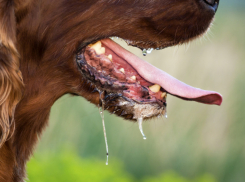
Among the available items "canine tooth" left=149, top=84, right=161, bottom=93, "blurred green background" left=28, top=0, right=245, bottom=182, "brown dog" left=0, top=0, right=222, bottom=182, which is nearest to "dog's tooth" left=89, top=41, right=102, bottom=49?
"brown dog" left=0, top=0, right=222, bottom=182

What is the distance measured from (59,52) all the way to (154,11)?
0.51m

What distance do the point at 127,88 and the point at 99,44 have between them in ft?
0.93

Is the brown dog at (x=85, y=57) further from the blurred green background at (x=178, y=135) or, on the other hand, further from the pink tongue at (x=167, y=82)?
the blurred green background at (x=178, y=135)

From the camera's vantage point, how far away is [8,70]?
135cm

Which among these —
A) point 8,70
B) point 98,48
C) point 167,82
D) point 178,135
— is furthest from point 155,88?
point 178,135

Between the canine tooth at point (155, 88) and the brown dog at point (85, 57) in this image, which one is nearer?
the brown dog at point (85, 57)

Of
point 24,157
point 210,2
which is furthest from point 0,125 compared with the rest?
point 210,2

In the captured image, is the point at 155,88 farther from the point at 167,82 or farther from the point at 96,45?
the point at 96,45

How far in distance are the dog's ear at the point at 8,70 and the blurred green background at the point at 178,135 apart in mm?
2035

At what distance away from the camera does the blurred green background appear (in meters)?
3.50

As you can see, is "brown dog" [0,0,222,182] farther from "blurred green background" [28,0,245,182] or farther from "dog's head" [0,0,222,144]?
"blurred green background" [28,0,245,182]

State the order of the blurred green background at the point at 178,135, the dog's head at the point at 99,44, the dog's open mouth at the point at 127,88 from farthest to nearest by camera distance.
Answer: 1. the blurred green background at the point at 178,135
2. the dog's open mouth at the point at 127,88
3. the dog's head at the point at 99,44

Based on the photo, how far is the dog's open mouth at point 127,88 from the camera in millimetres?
1550

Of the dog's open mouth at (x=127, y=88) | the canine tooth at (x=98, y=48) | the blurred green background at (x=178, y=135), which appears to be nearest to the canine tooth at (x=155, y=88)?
the dog's open mouth at (x=127, y=88)
